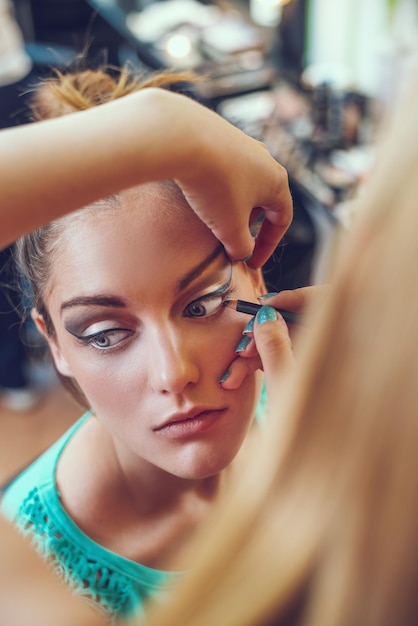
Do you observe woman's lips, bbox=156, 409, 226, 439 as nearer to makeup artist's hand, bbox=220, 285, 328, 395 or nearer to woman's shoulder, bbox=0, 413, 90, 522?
makeup artist's hand, bbox=220, 285, 328, 395

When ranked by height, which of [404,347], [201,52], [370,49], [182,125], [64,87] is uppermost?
[201,52]

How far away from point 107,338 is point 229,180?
15cm

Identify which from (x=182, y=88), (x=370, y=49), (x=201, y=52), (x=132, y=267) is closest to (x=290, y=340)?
(x=132, y=267)

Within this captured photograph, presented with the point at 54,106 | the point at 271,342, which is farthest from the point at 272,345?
the point at 54,106

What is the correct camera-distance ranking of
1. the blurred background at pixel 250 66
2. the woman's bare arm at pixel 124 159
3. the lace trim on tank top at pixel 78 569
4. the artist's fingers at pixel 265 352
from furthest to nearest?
the blurred background at pixel 250 66 < the lace trim on tank top at pixel 78 569 < the artist's fingers at pixel 265 352 < the woman's bare arm at pixel 124 159

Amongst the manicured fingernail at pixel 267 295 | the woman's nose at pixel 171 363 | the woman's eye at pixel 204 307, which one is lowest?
the woman's nose at pixel 171 363

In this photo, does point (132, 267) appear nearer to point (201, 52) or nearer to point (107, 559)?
point (107, 559)

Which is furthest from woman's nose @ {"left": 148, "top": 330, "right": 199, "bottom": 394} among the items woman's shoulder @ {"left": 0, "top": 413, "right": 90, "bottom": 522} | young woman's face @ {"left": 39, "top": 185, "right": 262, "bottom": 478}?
woman's shoulder @ {"left": 0, "top": 413, "right": 90, "bottom": 522}

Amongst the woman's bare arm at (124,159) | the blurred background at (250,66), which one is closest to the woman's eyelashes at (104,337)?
the woman's bare arm at (124,159)

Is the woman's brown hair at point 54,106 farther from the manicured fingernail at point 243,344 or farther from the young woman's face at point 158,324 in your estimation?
the manicured fingernail at point 243,344

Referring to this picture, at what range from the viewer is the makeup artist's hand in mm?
412

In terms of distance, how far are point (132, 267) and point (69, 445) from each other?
0.26 meters

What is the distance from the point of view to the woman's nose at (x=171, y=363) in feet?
1.42

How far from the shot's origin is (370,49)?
1.17m
